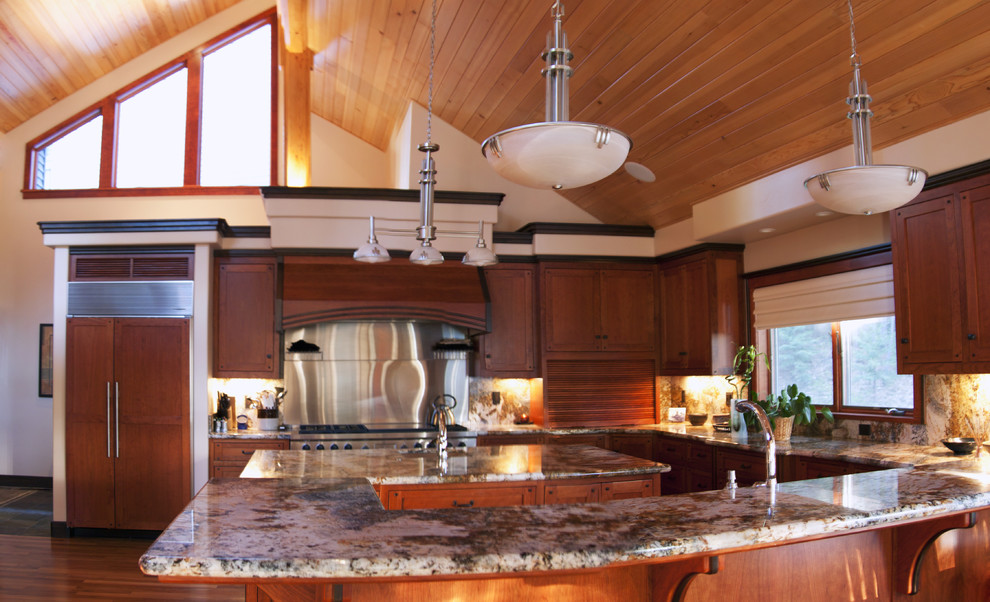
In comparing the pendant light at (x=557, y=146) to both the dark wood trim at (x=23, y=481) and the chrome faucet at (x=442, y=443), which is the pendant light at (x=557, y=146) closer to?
the chrome faucet at (x=442, y=443)

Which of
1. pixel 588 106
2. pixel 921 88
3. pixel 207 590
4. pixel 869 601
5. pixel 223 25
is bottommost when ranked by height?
pixel 207 590

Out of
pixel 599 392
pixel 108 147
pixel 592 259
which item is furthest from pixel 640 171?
pixel 108 147

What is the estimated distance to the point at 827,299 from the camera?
5176 millimetres

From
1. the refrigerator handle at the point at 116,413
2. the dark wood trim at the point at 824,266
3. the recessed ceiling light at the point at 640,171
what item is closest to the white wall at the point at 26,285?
the refrigerator handle at the point at 116,413

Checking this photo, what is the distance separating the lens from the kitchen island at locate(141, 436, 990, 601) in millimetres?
1651

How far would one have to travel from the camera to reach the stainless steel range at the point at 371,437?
5.82 m

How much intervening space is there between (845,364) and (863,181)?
3.20 m

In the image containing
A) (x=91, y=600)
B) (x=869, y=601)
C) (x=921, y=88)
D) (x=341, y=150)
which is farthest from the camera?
(x=341, y=150)

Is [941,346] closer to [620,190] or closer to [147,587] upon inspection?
[620,190]

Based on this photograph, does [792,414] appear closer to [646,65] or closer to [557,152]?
[646,65]

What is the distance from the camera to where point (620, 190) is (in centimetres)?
625

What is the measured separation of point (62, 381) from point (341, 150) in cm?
463

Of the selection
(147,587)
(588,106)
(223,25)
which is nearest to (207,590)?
(147,587)

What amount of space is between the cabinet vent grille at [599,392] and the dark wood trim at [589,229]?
3.83ft
